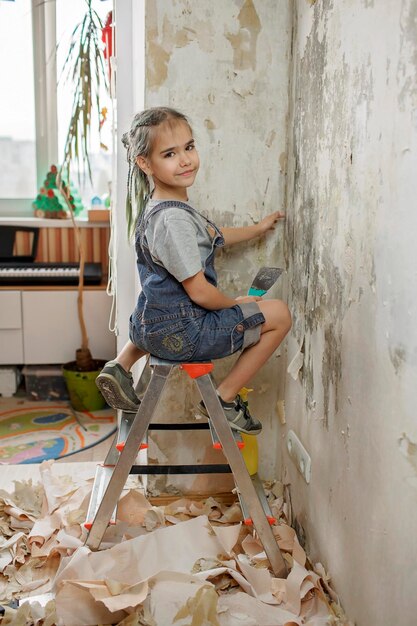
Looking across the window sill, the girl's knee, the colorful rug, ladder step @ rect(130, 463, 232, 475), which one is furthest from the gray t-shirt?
the window sill

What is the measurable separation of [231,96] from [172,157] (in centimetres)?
49

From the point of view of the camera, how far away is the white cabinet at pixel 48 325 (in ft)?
11.8

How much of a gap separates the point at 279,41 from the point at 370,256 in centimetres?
100

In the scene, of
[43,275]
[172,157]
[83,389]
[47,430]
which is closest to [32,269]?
[43,275]

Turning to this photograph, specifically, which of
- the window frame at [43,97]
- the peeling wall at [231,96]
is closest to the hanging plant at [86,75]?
the window frame at [43,97]

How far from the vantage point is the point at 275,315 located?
1.92m

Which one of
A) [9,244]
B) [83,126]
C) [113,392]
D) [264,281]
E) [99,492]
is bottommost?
[99,492]

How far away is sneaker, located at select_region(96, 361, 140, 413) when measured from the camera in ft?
6.33

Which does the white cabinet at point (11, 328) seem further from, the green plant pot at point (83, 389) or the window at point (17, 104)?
the window at point (17, 104)

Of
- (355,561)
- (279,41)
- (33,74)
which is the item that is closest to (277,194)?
(279,41)

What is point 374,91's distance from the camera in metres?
1.48

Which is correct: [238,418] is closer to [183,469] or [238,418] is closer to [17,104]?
[183,469]

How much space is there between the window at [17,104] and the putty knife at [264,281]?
7.84 ft

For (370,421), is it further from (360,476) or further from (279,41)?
(279,41)
